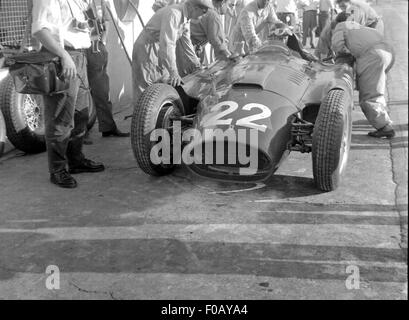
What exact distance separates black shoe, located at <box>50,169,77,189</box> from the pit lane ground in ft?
0.29

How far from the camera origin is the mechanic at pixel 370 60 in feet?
18.3

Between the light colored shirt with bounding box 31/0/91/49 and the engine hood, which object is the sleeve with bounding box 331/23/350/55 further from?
the light colored shirt with bounding box 31/0/91/49

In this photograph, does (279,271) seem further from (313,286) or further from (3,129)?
(3,129)

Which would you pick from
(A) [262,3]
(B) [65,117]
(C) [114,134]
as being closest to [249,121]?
(B) [65,117]

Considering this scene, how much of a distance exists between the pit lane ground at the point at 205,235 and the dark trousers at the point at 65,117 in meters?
0.33

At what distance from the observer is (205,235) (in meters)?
3.51

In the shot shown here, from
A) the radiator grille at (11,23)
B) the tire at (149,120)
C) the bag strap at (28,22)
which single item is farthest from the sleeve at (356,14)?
the radiator grille at (11,23)

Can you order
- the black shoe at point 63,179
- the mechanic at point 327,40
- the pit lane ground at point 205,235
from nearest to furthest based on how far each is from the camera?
the pit lane ground at point 205,235 → the black shoe at point 63,179 → the mechanic at point 327,40

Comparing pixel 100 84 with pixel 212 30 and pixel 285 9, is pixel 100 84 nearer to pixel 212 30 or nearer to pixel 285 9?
pixel 212 30

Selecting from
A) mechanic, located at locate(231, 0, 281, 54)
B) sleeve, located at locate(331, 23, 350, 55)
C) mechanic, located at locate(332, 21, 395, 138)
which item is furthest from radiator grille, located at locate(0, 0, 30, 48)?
mechanic, located at locate(332, 21, 395, 138)

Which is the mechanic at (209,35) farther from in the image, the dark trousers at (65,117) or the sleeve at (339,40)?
the dark trousers at (65,117)

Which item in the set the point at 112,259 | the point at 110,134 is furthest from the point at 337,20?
the point at 112,259

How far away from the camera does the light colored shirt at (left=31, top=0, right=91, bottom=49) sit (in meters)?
4.01
